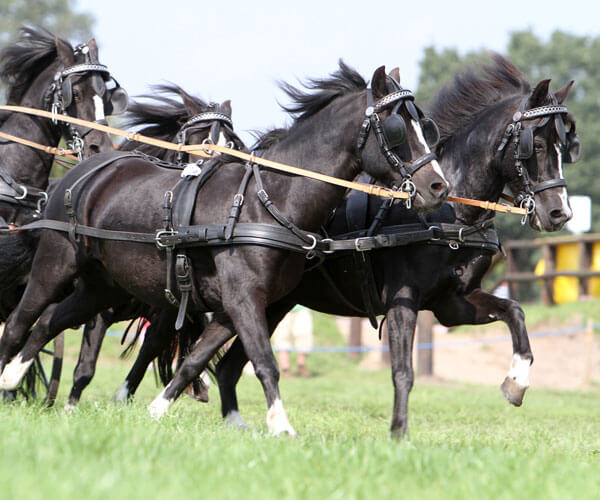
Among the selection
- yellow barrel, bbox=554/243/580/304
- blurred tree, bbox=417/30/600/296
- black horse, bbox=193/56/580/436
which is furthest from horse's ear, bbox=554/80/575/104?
blurred tree, bbox=417/30/600/296

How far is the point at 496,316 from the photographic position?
5621 mm

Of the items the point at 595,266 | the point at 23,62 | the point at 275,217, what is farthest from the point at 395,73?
the point at 595,266

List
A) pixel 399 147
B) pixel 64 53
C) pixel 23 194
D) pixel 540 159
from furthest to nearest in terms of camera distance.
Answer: pixel 64 53 → pixel 23 194 → pixel 540 159 → pixel 399 147

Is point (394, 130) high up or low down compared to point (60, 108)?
down

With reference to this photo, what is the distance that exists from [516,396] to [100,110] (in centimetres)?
367

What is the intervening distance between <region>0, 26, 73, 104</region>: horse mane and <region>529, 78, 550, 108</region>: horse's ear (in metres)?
3.60

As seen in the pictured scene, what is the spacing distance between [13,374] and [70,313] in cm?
58

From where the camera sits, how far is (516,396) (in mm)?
5367

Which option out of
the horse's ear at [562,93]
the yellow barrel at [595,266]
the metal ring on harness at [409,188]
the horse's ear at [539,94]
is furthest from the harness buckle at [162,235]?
the yellow barrel at [595,266]

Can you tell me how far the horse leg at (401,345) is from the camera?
4.90 m

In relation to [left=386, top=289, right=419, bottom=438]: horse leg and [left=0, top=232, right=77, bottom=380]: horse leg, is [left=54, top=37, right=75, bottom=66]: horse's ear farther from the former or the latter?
[left=386, top=289, right=419, bottom=438]: horse leg

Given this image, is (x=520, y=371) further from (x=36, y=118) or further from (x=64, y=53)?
(x=64, y=53)

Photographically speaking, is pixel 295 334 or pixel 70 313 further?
pixel 295 334

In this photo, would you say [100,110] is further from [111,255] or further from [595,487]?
[595,487]
